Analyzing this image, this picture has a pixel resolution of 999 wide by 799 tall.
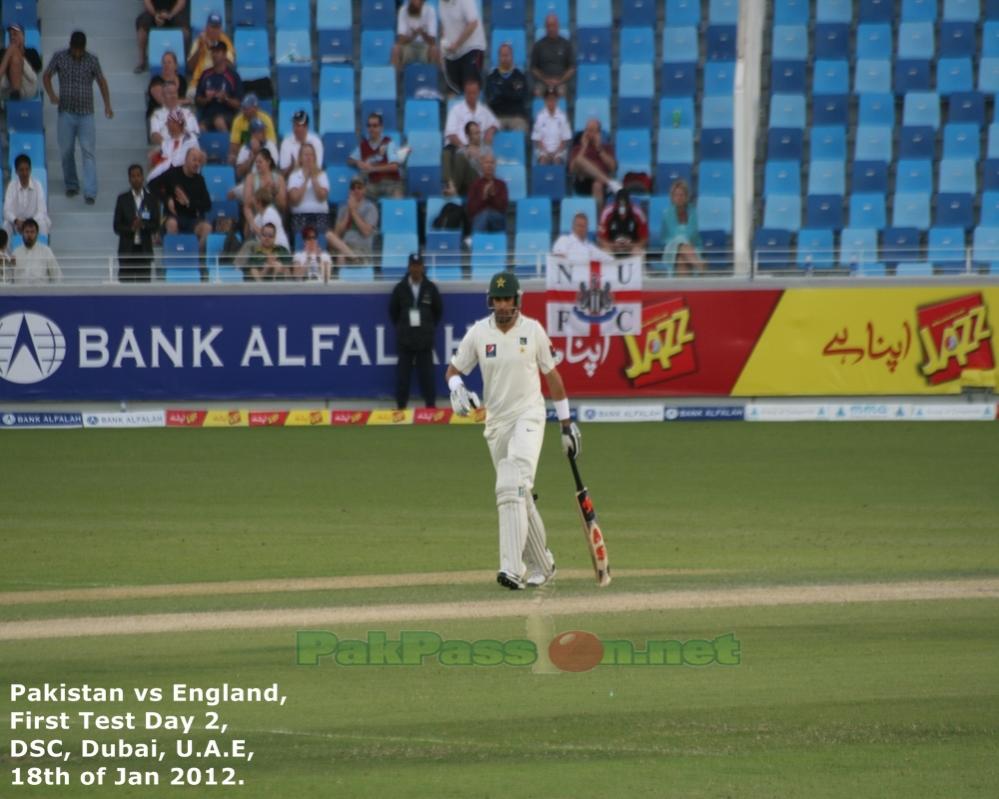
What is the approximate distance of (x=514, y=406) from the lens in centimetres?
1044

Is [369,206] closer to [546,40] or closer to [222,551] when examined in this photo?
[546,40]

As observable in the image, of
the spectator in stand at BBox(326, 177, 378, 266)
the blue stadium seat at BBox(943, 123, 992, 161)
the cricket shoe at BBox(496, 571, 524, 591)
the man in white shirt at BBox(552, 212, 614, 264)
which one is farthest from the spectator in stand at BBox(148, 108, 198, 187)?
the cricket shoe at BBox(496, 571, 524, 591)

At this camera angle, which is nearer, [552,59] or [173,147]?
[173,147]

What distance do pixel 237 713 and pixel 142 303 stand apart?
12.7 m

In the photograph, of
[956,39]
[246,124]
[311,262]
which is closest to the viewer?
[311,262]

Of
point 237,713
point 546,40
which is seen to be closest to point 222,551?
point 237,713

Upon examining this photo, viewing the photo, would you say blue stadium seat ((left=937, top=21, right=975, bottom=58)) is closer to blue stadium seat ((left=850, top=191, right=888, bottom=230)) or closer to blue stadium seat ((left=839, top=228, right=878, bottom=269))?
blue stadium seat ((left=850, top=191, right=888, bottom=230))

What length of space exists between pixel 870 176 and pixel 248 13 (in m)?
8.50

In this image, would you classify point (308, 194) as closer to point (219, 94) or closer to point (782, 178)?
point (219, 94)

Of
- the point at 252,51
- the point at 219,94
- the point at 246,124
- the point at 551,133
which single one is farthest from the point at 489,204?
the point at 252,51

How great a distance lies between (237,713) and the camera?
761 centimetres

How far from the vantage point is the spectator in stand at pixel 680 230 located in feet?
66.9

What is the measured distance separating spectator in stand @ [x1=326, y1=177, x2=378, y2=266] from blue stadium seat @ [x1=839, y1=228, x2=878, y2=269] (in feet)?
18.5

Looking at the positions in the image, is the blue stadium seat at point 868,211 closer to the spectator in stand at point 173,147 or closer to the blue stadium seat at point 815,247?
the blue stadium seat at point 815,247
